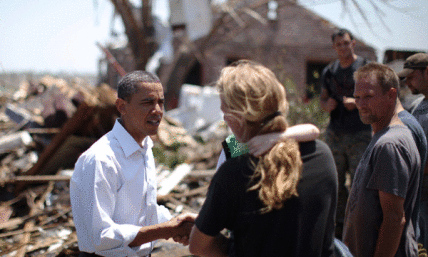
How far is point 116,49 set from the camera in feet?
63.5

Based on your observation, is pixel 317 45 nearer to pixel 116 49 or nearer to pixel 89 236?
pixel 116 49

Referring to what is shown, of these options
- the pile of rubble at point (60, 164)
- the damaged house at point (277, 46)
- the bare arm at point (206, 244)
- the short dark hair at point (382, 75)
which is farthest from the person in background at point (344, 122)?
the damaged house at point (277, 46)

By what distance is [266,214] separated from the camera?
1468 mm

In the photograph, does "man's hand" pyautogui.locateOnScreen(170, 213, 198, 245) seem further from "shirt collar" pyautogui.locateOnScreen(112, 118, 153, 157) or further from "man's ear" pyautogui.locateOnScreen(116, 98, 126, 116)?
"man's ear" pyautogui.locateOnScreen(116, 98, 126, 116)

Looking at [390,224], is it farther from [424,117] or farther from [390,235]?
[424,117]

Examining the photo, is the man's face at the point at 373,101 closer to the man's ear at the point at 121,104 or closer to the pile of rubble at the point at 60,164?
the man's ear at the point at 121,104

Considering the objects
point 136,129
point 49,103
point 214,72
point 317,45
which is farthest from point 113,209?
point 317,45

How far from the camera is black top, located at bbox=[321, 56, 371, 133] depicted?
4.54 metres

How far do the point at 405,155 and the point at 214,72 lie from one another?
49.9 ft

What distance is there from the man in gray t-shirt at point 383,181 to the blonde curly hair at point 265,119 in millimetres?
1186

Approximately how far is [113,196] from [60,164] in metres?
5.14

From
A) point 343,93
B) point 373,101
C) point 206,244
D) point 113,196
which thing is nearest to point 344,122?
point 343,93

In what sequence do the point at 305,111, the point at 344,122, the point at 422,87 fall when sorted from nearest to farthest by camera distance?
the point at 422,87 < the point at 344,122 < the point at 305,111

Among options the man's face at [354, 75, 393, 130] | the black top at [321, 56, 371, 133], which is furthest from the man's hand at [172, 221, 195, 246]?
the black top at [321, 56, 371, 133]
